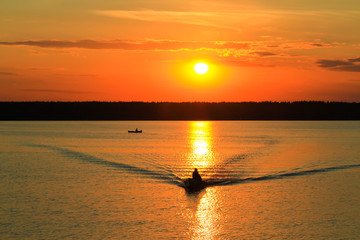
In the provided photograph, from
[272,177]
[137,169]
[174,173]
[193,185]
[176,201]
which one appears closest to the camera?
[176,201]

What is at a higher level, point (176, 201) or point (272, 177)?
point (272, 177)

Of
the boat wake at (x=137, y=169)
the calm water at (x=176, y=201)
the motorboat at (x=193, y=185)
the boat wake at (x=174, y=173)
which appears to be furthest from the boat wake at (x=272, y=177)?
the boat wake at (x=137, y=169)

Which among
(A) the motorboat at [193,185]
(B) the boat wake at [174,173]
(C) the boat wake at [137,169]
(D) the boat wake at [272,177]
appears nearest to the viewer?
(A) the motorboat at [193,185]

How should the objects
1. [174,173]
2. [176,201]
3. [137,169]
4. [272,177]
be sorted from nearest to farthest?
[176,201]
[272,177]
[174,173]
[137,169]

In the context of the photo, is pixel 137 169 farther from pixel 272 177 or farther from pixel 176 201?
pixel 176 201

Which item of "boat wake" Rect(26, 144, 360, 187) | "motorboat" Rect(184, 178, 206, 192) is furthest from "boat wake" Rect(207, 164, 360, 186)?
"motorboat" Rect(184, 178, 206, 192)

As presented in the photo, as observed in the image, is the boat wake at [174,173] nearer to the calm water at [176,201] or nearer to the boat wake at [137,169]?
the boat wake at [137,169]

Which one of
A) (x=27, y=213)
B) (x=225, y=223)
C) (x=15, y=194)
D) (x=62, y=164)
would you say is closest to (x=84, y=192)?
(x=15, y=194)

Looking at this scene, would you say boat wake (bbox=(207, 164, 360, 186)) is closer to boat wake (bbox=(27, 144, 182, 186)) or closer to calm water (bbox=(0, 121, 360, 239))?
calm water (bbox=(0, 121, 360, 239))

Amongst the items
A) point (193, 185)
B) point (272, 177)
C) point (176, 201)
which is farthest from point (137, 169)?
point (176, 201)

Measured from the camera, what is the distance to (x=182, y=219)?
1328 inches

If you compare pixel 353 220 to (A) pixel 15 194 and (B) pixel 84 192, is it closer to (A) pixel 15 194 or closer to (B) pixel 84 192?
(B) pixel 84 192

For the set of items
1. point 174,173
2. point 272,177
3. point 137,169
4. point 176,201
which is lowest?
point 176,201

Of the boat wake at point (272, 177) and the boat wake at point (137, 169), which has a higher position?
the boat wake at point (137, 169)
